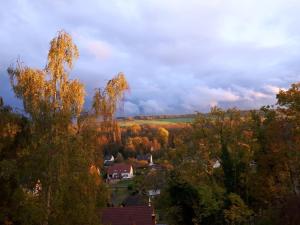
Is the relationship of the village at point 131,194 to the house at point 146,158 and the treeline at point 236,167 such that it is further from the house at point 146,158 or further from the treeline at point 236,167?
the treeline at point 236,167

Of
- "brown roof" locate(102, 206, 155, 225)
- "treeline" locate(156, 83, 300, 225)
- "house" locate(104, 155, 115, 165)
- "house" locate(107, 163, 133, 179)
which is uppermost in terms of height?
"treeline" locate(156, 83, 300, 225)

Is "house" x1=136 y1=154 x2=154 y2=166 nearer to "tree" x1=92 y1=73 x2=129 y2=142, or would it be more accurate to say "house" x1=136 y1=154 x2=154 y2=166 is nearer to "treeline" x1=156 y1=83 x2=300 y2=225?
"treeline" x1=156 y1=83 x2=300 y2=225

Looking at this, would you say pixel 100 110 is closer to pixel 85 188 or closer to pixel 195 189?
pixel 85 188

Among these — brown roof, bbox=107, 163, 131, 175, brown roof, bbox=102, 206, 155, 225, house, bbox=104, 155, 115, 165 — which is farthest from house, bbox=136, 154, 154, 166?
brown roof, bbox=102, 206, 155, 225

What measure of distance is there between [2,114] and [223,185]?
15.8 metres

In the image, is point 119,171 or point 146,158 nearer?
point 119,171

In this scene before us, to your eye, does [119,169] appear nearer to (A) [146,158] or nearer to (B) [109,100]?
(A) [146,158]

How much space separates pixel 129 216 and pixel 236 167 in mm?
8753

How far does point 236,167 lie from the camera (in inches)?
1059

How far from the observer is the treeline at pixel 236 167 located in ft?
82.1

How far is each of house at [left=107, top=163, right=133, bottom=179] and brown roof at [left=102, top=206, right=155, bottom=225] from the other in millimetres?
54954

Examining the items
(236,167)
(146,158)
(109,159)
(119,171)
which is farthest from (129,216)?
(109,159)

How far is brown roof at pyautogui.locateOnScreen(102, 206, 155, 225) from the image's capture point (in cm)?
3012

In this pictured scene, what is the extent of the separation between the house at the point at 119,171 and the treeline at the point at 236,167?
58609 mm
